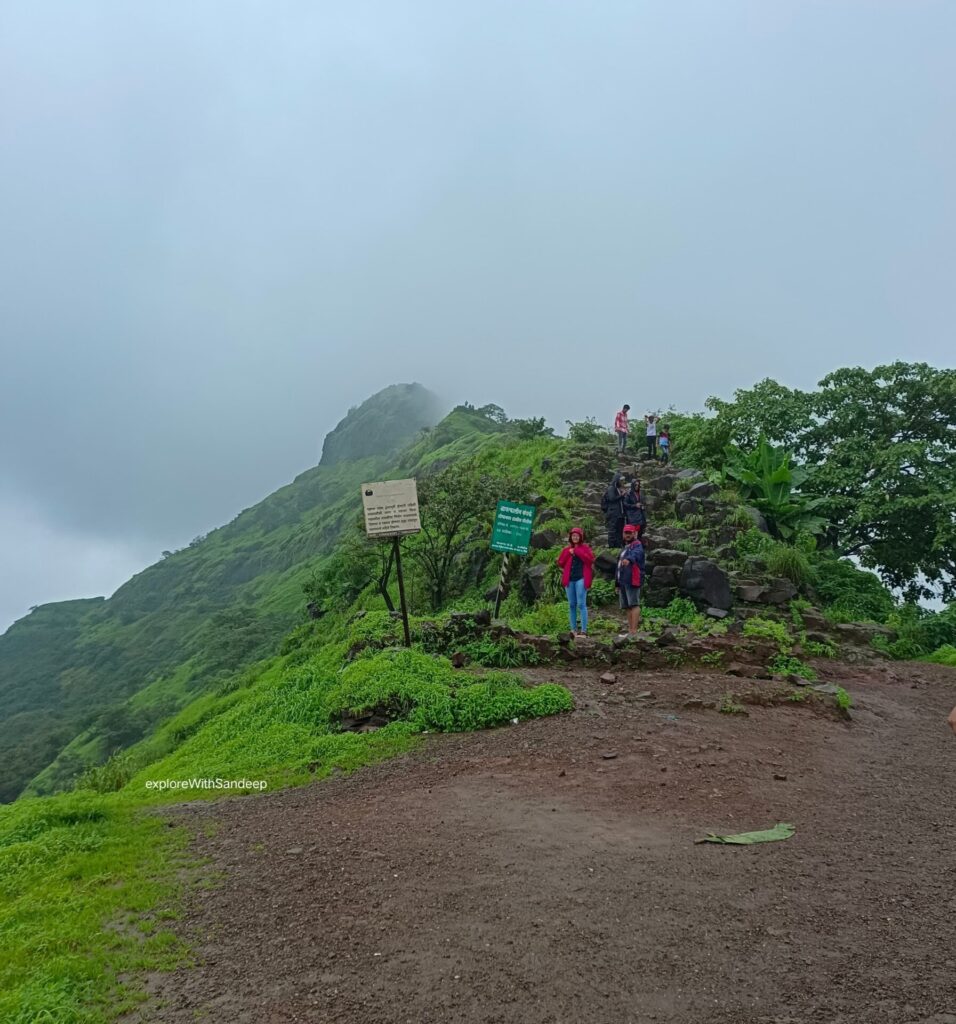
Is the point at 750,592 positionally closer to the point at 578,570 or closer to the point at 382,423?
the point at 578,570

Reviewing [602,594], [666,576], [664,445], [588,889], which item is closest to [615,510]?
[666,576]

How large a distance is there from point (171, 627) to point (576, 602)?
244ft

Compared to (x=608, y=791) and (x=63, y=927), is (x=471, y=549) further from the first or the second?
(x=63, y=927)

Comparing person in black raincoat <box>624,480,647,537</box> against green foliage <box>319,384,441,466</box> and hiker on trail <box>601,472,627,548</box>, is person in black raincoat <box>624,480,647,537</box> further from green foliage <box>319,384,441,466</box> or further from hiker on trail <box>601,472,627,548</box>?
green foliage <box>319,384,441,466</box>

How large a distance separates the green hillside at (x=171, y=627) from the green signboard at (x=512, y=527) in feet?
77.2

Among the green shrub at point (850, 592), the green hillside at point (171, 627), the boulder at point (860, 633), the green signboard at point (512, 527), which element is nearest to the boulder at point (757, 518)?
the green shrub at point (850, 592)

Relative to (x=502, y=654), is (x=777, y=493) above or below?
above

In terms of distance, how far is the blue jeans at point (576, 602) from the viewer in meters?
10.7

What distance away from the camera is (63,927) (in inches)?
162

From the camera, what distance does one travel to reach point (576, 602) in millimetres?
11031

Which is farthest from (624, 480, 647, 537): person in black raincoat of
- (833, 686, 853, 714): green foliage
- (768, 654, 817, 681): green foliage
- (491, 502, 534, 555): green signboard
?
(833, 686, 853, 714): green foliage

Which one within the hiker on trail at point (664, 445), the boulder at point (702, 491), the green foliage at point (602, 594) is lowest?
the green foliage at point (602, 594)

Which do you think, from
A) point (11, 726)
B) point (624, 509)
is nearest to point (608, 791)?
point (624, 509)

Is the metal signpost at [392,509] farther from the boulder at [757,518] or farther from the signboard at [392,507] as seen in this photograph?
the boulder at [757,518]
